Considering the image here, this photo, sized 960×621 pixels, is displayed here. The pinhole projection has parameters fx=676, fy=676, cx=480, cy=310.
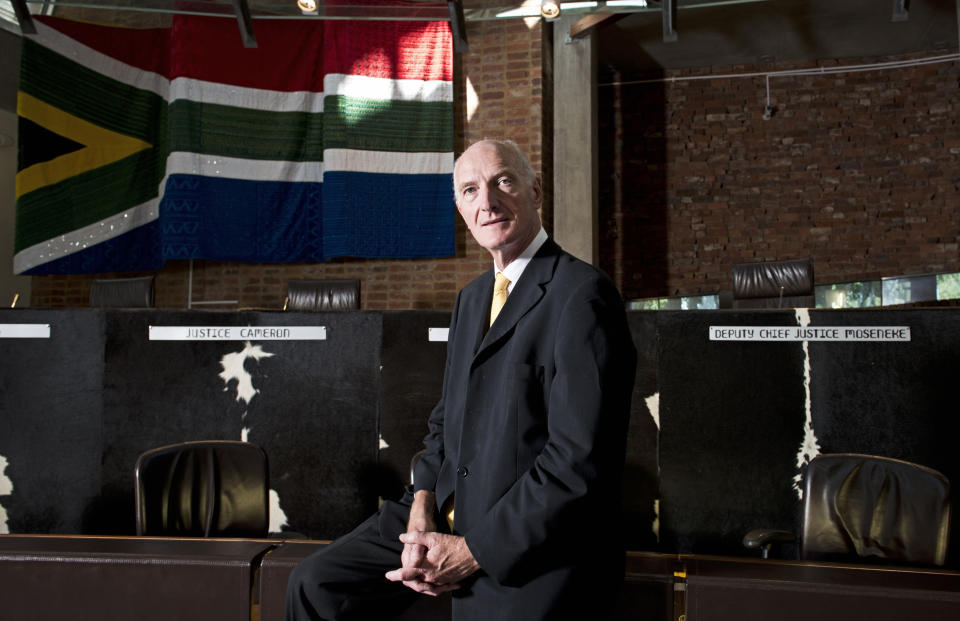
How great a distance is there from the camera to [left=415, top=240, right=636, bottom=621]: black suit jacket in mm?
1204

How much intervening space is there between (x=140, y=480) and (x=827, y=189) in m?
6.87

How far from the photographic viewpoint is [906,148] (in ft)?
22.2

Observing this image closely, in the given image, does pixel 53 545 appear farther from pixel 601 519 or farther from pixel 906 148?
pixel 906 148

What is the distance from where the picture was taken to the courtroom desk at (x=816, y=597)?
1.28 metres

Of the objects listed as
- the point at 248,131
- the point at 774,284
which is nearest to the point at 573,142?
the point at 774,284

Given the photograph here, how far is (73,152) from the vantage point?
569 cm

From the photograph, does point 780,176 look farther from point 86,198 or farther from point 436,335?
point 86,198

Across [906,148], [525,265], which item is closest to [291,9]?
[525,265]

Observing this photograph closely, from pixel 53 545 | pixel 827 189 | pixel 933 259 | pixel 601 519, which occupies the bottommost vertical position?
pixel 53 545

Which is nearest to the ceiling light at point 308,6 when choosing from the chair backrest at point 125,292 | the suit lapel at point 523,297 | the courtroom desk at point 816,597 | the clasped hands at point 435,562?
the chair backrest at point 125,292

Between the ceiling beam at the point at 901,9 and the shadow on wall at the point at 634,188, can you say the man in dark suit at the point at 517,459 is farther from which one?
the shadow on wall at the point at 634,188

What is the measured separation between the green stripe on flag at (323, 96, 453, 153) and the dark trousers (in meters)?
4.33

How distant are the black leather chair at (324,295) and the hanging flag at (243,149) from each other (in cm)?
78

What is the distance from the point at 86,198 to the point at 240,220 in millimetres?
1355
